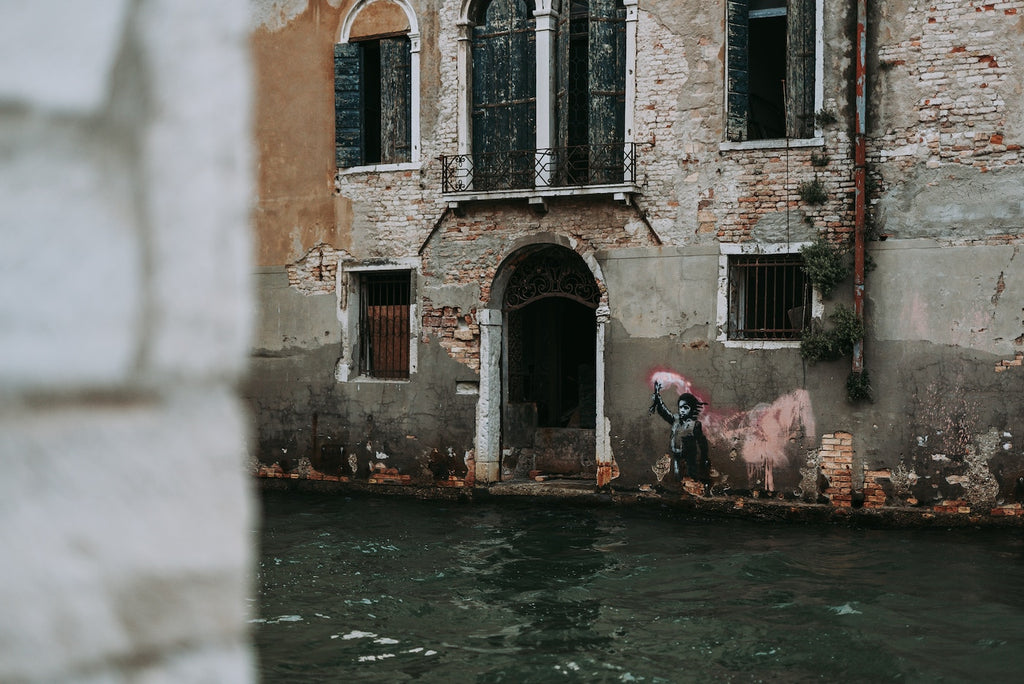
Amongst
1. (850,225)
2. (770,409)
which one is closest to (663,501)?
(770,409)

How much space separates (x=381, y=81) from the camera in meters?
13.3

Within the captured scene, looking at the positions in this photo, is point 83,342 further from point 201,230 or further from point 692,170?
point 692,170

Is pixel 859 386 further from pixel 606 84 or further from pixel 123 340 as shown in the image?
pixel 123 340

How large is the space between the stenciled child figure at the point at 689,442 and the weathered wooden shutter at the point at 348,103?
4.89 m

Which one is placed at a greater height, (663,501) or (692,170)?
(692,170)

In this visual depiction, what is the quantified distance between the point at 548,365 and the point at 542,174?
2983 millimetres

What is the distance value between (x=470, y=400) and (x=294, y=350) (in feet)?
8.21

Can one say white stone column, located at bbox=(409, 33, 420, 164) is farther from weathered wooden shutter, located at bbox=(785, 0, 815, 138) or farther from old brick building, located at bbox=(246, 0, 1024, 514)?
weathered wooden shutter, located at bbox=(785, 0, 815, 138)

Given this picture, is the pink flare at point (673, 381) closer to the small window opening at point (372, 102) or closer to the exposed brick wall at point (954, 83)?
the exposed brick wall at point (954, 83)

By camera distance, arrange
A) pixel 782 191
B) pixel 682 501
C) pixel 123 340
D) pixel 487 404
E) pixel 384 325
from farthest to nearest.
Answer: pixel 384 325 < pixel 487 404 < pixel 682 501 < pixel 782 191 < pixel 123 340

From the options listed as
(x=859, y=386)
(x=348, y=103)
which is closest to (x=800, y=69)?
(x=859, y=386)

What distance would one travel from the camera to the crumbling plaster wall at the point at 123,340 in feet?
3.20

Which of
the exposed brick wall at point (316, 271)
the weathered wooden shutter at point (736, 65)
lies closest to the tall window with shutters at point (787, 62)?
the weathered wooden shutter at point (736, 65)

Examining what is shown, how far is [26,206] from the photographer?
98 centimetres
